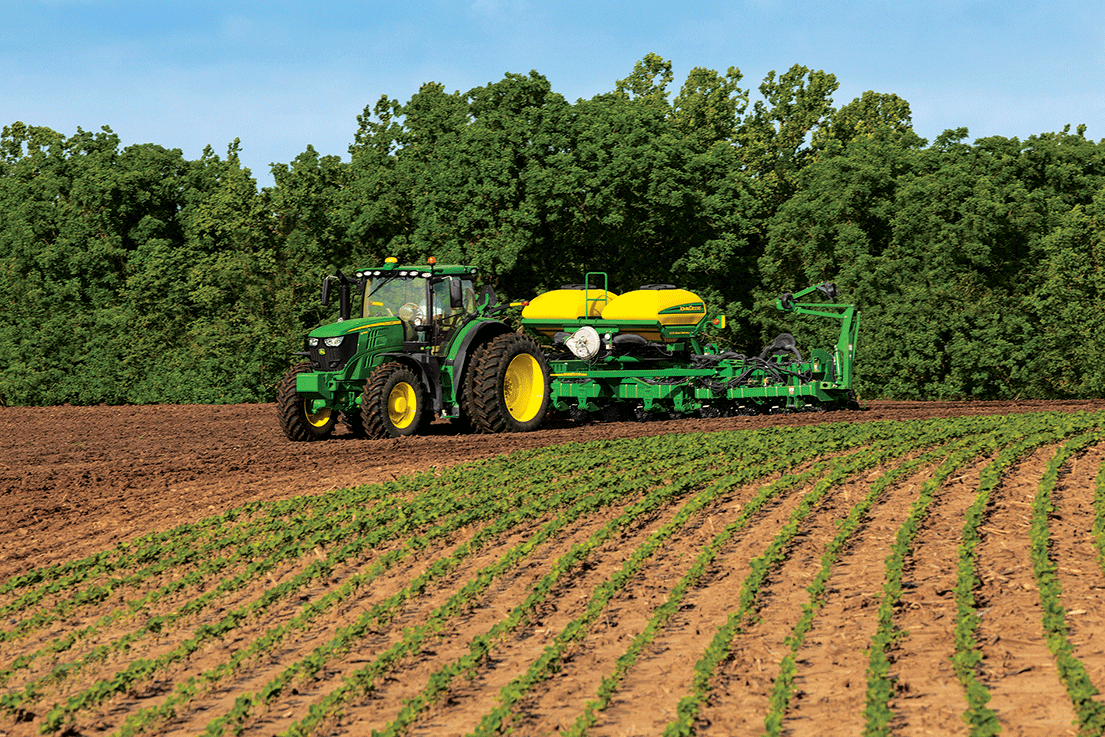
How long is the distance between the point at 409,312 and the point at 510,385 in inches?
75.1

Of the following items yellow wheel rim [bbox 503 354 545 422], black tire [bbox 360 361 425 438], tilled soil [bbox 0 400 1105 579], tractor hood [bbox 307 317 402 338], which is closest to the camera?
tilled soil [bbox 0 400 1105 579]

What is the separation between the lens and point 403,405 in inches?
619

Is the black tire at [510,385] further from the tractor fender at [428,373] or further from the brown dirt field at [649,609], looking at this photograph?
the brown dirt field at [649,609]

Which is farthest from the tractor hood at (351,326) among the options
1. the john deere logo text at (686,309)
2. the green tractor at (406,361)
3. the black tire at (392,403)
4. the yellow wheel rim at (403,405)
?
the john deere logo text at (686,309)

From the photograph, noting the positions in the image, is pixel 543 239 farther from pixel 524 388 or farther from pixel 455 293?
pixel 455 293

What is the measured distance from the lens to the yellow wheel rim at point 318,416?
1611 centimetres

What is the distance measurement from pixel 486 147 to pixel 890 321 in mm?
12127

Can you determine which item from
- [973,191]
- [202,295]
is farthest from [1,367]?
[973,191]

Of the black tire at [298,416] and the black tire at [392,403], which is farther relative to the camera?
the black tire at [298,416]

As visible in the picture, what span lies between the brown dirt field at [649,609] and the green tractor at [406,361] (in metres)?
2.13

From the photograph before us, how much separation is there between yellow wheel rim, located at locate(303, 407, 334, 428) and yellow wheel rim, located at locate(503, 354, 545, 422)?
2.59m

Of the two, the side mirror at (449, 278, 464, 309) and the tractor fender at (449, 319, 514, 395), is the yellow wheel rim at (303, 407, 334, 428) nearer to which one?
the tractor fender at (449, 319, 514, 395)

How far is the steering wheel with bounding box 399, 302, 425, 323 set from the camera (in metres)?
16.1

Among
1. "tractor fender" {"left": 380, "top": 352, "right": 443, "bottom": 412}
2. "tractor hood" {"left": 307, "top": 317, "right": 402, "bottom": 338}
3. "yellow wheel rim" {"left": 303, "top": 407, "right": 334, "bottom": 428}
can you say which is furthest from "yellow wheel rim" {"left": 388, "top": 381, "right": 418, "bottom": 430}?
"yellow wheel rim" {"left": 303, "top": 407, "right": 334, "bottom": 428}
